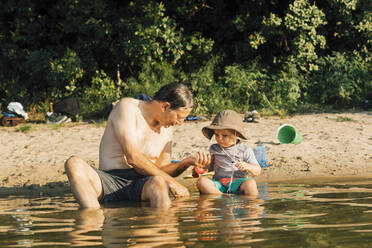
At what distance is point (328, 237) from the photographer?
11.7 ft

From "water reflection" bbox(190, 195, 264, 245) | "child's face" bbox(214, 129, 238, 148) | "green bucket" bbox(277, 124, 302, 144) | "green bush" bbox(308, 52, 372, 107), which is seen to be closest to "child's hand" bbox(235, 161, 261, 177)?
"water reflection" bbox(190, 195, 264, 245)

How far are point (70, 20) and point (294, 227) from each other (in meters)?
12.5

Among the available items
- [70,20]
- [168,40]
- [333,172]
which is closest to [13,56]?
[70,20]

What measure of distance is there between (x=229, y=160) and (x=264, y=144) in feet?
10.6

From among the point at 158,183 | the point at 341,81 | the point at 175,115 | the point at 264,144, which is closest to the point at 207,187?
the point at 158,183

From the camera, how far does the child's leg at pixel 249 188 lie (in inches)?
242

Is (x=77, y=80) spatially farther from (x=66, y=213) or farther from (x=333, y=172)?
(x=66, y=213)

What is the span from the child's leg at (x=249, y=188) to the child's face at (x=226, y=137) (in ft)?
1.76

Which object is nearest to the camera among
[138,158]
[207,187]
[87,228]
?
[87,228]

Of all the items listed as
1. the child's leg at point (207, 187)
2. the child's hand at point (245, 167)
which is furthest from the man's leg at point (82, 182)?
the child's hand at point (245, 167)

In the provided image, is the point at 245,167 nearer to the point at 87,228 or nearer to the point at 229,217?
the point at 229,217

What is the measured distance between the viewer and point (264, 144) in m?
9.59

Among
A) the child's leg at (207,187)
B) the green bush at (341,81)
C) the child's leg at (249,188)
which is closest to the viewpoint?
the child's leg at (249,188)

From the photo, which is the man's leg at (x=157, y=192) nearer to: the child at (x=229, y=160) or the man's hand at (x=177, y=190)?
the man's hand at (x=177, y=190)
